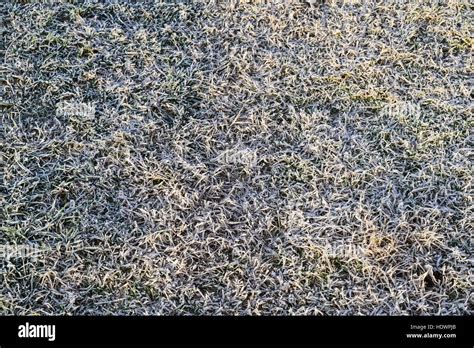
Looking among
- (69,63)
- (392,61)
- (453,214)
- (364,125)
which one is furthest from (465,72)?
(69,63)

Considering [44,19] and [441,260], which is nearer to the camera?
[441,260]

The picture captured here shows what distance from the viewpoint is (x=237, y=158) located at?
9.39 feet

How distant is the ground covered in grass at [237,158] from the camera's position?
97.5 inches

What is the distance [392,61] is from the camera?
Answer: 10.7 ft

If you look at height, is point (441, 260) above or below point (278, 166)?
below

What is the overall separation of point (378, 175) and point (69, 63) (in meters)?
1.62

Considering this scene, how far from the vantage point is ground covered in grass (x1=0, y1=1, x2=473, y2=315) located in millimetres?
2477
